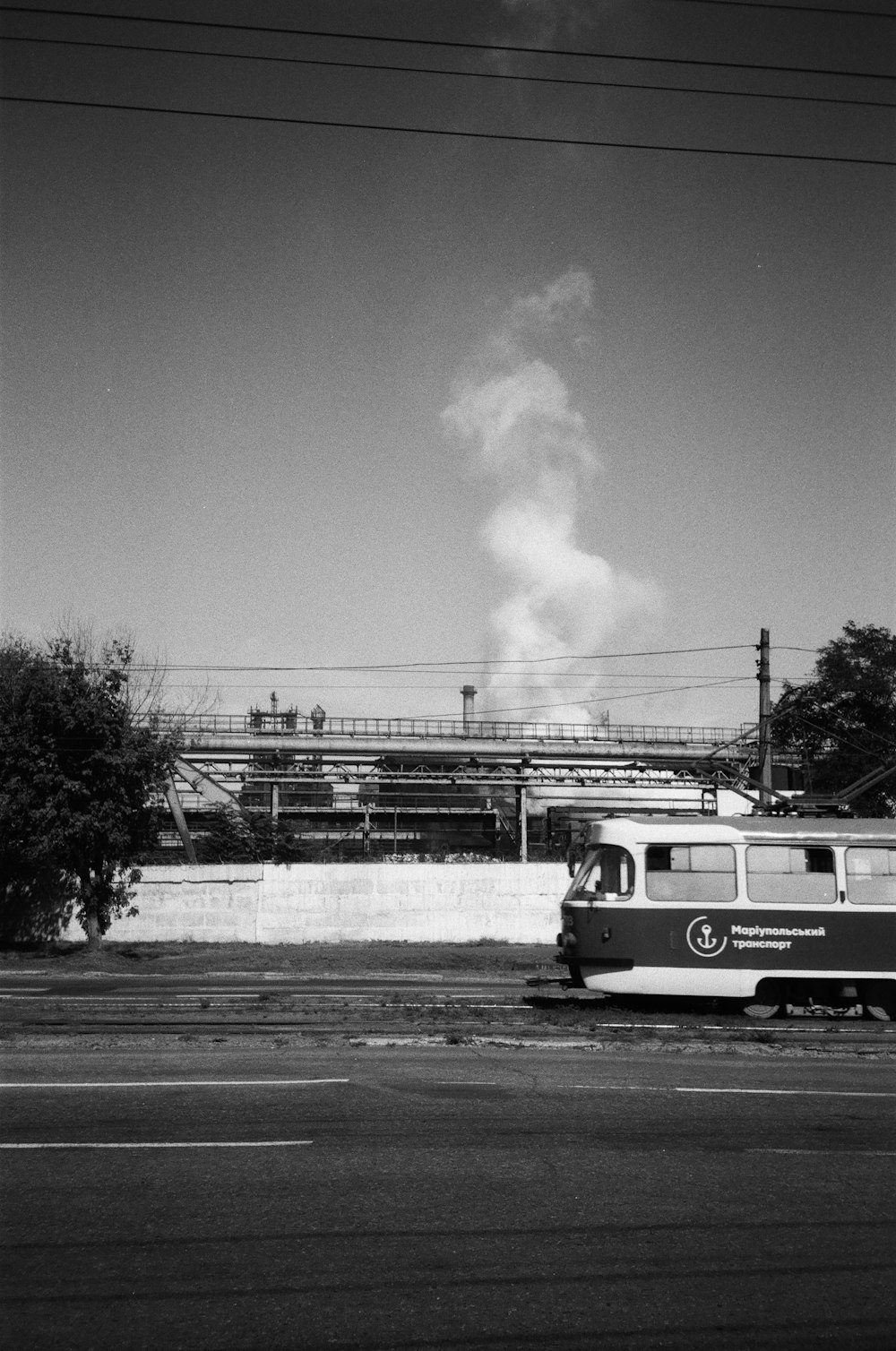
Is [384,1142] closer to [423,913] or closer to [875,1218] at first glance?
[875,1218]

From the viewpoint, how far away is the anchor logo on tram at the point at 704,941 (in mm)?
16328

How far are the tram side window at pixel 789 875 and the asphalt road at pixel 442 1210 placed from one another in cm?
623

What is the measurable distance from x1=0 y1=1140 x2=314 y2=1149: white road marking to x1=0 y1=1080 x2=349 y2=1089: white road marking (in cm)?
196

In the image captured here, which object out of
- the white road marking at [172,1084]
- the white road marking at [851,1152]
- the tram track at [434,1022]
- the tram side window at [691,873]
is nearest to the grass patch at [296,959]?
the tram track at [434,1022]

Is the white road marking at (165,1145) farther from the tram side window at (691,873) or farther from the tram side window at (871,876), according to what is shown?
the tram side window at (871,876)

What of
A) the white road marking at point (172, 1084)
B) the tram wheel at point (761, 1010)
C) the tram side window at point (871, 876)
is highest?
the tram side window at point (871, 876)

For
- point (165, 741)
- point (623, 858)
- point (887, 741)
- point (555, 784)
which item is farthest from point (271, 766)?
point (623, 858)

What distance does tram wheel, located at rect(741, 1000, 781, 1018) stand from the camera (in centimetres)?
1645

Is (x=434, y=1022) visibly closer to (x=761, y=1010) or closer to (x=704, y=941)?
(x=704, y=941)

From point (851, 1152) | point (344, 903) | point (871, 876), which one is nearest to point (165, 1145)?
point (851, 1152)

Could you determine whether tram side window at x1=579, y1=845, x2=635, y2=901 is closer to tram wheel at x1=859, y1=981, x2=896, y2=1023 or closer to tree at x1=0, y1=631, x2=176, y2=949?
tram wheel at x1=859, y1=981, x2=896, y2=1023

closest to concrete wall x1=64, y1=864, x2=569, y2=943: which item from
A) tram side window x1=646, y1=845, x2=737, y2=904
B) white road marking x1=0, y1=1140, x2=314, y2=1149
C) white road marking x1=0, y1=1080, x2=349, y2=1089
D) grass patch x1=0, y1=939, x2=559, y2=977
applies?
grass patch x1=0, y1=939, x2=559, y2=977

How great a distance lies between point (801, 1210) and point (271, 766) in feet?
124

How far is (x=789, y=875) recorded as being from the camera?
658 inches
